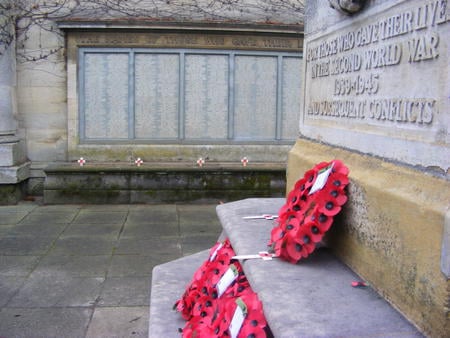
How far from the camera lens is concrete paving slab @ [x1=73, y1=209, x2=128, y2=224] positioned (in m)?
7.39

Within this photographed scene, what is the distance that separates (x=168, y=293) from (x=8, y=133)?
6.22m

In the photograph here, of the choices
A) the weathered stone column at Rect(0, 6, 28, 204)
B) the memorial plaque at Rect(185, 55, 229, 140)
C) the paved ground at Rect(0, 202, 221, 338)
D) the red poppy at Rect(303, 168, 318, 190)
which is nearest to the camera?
the red poppy at Rect(303, 168, 318, 190)

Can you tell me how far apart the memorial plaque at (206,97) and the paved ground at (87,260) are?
58.7 inches

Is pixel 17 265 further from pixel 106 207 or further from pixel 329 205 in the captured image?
pixel 329 205

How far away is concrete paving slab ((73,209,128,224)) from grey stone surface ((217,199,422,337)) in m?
4.79

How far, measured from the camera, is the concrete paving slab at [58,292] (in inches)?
171

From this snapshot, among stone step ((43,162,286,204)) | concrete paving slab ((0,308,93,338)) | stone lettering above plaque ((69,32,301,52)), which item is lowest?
concrete paving slab ((0,308,93,338))

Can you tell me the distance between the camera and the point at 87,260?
18.2ft

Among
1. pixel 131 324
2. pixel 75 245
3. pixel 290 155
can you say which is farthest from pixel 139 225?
pixel 290 155

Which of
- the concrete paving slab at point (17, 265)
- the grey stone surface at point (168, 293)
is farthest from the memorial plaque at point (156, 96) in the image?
the grey stone surface at point (168, 293)

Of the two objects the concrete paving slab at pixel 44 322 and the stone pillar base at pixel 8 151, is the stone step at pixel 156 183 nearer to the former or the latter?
the stone pillar base at pixel 8 151

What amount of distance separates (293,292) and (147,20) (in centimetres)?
739

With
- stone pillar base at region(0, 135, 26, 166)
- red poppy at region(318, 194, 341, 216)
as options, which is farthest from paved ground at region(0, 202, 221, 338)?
red poppy at region(318, 194, 341, 216)

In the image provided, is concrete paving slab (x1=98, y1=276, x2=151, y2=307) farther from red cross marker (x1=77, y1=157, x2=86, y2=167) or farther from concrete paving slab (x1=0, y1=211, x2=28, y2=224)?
red cross marker (x1=77, y1=157, x2=86, y2=167)
